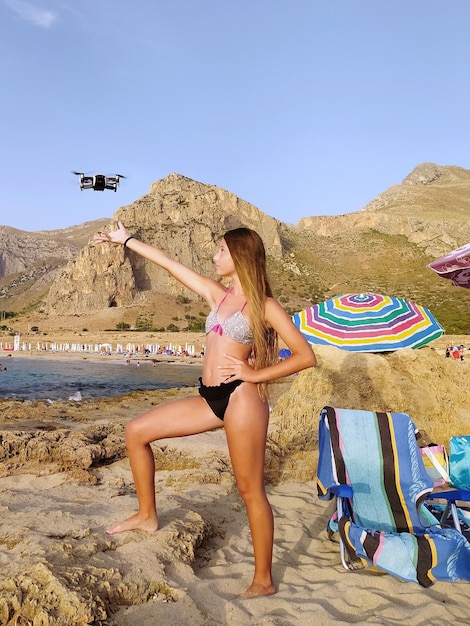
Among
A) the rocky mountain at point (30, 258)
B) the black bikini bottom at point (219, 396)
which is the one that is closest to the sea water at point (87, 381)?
the black bikini bottom at point (219, 396)

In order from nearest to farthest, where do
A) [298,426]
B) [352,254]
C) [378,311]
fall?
[298,426] < [378,311] < [352,254]

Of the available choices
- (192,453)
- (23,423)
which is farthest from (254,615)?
(23,423)

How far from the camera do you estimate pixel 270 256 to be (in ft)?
259

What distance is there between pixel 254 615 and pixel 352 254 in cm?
8195

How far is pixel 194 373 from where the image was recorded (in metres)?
27.1

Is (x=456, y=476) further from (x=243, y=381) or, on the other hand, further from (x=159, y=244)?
(x=159, y=244)

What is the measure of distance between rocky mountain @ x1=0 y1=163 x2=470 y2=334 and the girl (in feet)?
167

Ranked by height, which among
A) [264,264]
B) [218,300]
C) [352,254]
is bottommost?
[218,300]

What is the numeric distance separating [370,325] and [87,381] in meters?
16.4

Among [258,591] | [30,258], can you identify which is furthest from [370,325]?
[30,258]

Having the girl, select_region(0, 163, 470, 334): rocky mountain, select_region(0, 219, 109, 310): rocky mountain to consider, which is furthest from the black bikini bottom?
select_region(0, 219, 109, 310): rocky mountain

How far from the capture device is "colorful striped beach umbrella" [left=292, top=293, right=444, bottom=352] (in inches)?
300

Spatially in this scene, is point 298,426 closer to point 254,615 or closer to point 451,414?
point 451,414

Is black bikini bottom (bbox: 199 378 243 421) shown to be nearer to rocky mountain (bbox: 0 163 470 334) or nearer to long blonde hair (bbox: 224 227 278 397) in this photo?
long blonde hair (bbox: 224 227 278 397)
